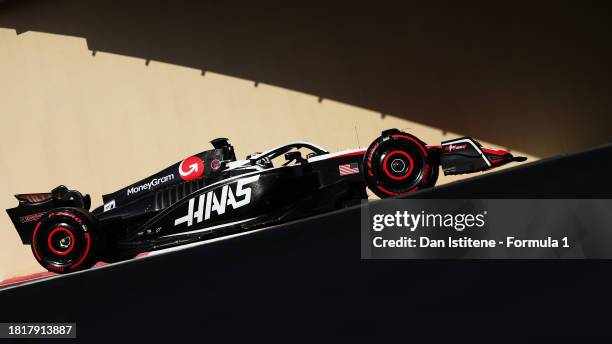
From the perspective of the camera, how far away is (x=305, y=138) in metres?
12.0

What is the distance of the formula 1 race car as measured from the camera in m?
6.20

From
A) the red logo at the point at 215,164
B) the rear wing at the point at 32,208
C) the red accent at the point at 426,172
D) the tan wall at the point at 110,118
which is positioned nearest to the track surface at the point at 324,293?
the red accent at the point at 426,172

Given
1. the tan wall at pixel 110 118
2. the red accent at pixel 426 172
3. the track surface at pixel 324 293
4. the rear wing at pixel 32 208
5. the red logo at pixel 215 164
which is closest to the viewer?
the track surface at pixel 324 293

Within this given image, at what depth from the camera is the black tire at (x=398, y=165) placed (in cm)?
618

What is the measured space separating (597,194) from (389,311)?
224 centimetres

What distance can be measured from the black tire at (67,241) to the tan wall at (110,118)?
5681 mm

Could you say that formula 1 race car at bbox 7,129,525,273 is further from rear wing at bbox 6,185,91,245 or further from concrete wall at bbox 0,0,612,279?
concrete wall at bbox 0,0,612,279

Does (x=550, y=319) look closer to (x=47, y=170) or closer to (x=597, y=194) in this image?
(x=597, y=194)

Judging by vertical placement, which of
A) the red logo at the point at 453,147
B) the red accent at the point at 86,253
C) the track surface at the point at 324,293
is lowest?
the track surface at the point at 324,293

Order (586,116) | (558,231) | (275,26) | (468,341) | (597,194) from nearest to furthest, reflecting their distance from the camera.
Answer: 1. (468,341)
2. (558,231)
3. (597,194)
4. (586,116)
5. (275,26)

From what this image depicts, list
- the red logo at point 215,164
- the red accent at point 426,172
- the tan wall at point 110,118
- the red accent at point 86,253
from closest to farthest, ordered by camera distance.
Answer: the red accent at point 426,172
the red accent at point 86,253
the red logo at point 215,164
the tan wall at point 110,118

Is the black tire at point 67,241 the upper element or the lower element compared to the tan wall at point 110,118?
lower

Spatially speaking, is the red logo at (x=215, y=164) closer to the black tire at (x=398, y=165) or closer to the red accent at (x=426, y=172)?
the black tire at (x=398, y=165)

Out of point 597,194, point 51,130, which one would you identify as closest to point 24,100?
point 51,130
